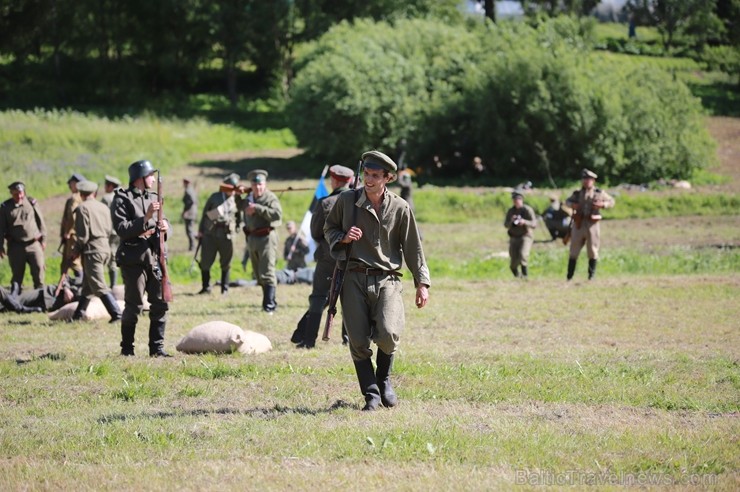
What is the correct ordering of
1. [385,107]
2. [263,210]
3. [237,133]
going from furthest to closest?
[237,133]
[385,107]
[263,210]

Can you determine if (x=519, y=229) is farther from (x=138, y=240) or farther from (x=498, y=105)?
(x=498, y=105)

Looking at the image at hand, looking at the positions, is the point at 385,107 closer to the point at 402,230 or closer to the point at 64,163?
the point at 64,163

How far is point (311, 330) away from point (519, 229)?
939cm

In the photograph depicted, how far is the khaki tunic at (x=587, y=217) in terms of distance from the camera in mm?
18781

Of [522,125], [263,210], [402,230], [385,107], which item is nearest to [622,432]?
[402,230]

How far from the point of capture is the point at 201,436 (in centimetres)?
784

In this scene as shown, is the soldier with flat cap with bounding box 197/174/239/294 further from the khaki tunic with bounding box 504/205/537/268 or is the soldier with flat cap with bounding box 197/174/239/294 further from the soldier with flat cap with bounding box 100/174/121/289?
the khaki tunic with bounding box 504/205/537/268

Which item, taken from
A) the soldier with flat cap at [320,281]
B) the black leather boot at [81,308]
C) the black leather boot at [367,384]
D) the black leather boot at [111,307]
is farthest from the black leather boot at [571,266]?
the black leather boot at [367,384]

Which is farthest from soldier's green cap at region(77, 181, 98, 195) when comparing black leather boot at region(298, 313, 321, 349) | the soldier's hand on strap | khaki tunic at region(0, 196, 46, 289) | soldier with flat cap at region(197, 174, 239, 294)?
the soldier's hand on strap

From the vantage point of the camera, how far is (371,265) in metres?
8.48

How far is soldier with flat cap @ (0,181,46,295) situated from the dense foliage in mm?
25020

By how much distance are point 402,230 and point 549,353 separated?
394 centimetres

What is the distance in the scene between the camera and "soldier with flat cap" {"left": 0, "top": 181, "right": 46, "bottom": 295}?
57.7ft

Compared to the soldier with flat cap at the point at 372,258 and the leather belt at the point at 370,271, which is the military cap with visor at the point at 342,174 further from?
the leather belt at the point at 370,271
